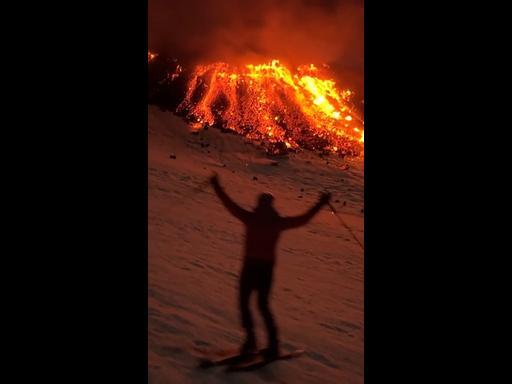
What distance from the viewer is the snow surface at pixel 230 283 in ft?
11.6

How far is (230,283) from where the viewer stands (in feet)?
19.0

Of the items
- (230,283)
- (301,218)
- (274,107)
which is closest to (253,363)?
(301,218)

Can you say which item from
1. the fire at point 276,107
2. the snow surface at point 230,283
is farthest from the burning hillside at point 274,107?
the snow surface at point 230,283

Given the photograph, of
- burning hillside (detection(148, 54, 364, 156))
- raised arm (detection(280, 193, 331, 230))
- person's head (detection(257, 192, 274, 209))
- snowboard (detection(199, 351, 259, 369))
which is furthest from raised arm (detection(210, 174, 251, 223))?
burning hillside (detection(148, 54, 364, 156))

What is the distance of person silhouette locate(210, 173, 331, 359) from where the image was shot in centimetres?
340

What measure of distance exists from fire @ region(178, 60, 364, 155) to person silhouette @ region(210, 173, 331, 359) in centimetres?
2210

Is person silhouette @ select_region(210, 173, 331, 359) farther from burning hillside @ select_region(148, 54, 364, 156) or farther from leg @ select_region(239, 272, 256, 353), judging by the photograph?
burning hillside @ select_region(148, 54, 364, 156)

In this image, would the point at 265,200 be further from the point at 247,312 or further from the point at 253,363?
the point at 253,363
